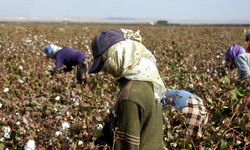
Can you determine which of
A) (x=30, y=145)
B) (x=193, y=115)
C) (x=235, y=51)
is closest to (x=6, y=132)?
(x=30, y=145)

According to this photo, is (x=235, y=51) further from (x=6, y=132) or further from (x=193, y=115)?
(x=6, y=132)

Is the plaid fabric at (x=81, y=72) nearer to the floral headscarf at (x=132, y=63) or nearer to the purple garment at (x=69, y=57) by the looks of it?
the purple garment at (x=69, y=57)

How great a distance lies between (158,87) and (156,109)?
0.42 ft

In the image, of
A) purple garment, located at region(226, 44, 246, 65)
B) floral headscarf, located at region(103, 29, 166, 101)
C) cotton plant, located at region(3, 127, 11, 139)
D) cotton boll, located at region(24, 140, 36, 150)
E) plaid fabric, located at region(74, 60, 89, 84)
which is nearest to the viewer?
floral headscarf, located at region(103, 29, 166, 101)

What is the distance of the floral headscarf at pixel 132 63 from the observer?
998 mm

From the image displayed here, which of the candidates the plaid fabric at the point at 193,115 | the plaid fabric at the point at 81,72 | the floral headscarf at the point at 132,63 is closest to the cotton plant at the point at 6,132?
the floral headscarf at the point at 132,63

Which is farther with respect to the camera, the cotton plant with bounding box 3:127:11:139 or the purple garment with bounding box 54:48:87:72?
the purple garment with bounding box 54:48:87:72

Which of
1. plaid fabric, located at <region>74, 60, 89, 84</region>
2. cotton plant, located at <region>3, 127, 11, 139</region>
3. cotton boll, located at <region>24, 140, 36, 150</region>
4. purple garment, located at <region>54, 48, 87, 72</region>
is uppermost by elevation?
purple garment, located at <region>54, 48, 87, 72</region>

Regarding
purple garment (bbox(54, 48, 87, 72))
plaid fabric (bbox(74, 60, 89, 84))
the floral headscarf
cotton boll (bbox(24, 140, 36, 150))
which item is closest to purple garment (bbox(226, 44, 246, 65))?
the floral headscarf

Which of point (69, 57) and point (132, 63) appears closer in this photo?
point (132, 63)

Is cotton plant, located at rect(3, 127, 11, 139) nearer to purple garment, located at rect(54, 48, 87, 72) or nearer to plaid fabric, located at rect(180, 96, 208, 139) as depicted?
plaid fabric, located at rect(180, 96, 208, 139)

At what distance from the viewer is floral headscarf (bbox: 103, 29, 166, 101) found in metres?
1.00

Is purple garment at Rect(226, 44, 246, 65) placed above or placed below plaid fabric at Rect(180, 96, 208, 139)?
above

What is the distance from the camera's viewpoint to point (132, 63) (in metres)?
1.01
